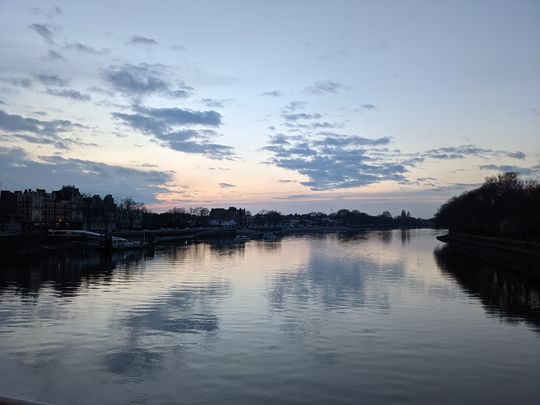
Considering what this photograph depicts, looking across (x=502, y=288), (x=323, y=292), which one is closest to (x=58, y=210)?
(x=323, y=292)

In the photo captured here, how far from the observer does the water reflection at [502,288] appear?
25891mm

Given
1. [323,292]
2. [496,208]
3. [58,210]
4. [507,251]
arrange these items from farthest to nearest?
[58,210] < [496,208] < [507,251] < [323,292]

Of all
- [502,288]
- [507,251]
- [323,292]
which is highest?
[507,251]

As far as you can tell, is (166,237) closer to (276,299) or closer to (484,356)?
(276,299)

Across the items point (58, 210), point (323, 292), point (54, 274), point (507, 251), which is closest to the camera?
point (323, 292)

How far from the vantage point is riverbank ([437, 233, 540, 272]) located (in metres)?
48.9

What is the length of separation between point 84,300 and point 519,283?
3140cm

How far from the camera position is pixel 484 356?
17094 mm

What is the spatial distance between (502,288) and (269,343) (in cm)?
2419

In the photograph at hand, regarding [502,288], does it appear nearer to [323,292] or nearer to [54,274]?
[323,292]

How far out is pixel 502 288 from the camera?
35875 millimetres

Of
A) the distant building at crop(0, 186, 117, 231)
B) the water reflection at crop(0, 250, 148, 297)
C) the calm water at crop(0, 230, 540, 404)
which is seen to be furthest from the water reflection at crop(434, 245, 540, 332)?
the distant building at crop(0, 186, 117, 231)

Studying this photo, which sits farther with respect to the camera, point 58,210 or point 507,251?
point 58,210

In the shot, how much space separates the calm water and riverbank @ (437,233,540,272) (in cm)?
1438
